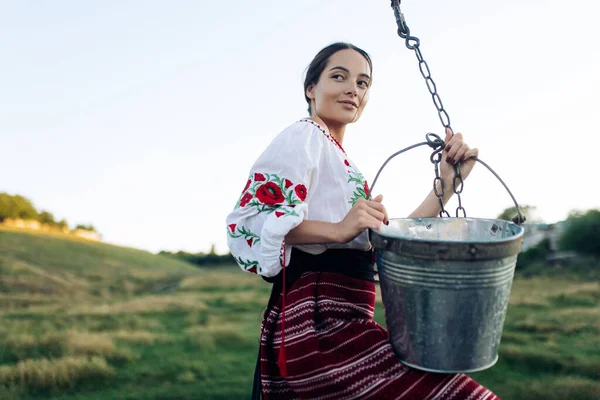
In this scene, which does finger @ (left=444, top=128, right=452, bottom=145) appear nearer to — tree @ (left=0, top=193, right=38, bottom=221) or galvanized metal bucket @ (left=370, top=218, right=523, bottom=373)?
galvanized metal bucket @ (left=370, top=218, right=523, bottom=373)

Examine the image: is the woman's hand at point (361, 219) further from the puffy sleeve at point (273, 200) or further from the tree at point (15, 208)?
the tree at point (15, 208)

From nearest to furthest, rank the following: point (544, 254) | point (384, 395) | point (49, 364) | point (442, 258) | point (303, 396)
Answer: point (442, 258), point (384, 395), point (303, 396), point (49, 364), point (544, 254)

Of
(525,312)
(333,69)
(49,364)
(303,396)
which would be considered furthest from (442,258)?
(525,312)

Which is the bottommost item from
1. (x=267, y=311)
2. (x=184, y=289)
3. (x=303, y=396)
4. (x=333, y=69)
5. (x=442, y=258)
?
(x=184, y=289)

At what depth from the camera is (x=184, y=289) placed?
2281 centimetres

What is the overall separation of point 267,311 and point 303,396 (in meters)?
0.38

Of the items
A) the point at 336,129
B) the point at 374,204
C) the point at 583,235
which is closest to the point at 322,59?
the point at 336,129

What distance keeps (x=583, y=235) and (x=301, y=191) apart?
2622 cm

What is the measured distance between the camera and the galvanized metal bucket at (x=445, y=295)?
66.6 inches

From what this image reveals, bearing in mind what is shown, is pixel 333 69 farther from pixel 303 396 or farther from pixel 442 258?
pixel 303 396

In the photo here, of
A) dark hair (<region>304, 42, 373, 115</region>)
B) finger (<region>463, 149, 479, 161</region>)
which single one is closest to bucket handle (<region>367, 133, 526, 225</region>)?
finger (<region>463, 149, 479, 161</region>)

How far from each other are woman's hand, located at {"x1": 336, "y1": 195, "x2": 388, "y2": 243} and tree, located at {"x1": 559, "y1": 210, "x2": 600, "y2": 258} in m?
25.9

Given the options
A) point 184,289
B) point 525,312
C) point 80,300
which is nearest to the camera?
point 525,312

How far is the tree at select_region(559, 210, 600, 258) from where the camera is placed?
24969 mm
